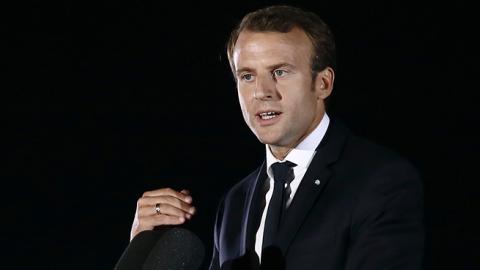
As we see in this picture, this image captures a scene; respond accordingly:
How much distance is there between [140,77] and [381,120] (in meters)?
0.83

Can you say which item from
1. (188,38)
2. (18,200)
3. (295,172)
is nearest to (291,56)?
(295,172)

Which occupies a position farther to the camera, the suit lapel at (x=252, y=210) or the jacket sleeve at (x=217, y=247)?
the jacket sleeve at (x=217, y=247)

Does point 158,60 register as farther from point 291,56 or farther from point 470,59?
point 291,56

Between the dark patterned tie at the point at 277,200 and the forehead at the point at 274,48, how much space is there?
208 mm

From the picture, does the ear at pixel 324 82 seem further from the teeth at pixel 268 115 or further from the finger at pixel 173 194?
the finger at pixel 173 194

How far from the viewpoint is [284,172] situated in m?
1.62

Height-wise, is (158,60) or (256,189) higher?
(158,60)

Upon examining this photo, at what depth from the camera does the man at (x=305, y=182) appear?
1.46 m

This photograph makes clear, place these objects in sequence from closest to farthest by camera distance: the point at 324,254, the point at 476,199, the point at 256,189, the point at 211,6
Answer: the point at 324,254 < the point at 256,189 < the point at 476,199 < the point at 211,6

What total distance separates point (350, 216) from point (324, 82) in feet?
0.95

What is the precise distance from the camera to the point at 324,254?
1479mm

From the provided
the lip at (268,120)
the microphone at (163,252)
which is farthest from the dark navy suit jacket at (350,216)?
the microphone at (163,252)

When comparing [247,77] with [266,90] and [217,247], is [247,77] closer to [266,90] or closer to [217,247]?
[266,90]

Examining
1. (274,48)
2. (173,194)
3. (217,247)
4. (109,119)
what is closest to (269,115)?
(274,48)
